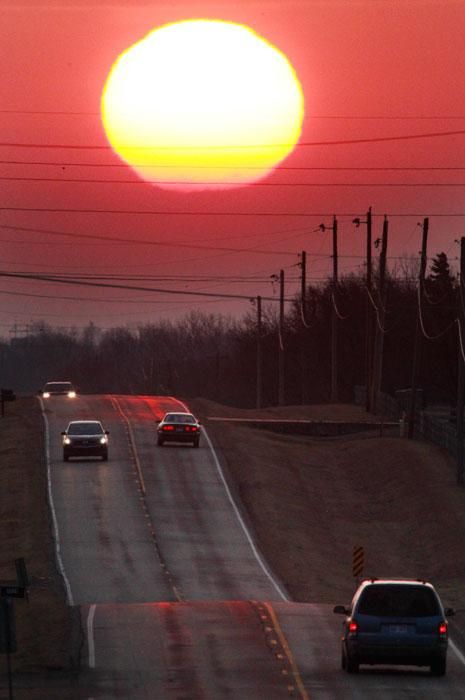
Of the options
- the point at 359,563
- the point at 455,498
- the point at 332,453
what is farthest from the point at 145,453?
the point at 359,563

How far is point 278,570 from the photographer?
5506 cm

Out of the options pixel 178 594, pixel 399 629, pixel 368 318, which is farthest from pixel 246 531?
pixel 368 318

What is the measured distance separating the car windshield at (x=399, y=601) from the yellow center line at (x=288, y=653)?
1791mm

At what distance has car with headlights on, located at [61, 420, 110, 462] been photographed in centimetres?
7831

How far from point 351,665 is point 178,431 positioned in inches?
2154

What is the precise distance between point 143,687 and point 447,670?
6.43 metres

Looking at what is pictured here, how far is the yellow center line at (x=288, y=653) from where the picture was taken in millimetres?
28075

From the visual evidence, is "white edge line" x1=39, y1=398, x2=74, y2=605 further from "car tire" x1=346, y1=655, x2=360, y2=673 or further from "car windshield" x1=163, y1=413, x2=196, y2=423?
"car tire" x1=346, y1=655, x2=360, y2=673

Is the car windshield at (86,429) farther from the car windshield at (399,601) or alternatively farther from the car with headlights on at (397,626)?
the car windshield at (399,601)

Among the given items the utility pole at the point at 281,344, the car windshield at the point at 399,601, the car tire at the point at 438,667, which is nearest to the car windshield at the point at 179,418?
the utility pole at the point at 281,344

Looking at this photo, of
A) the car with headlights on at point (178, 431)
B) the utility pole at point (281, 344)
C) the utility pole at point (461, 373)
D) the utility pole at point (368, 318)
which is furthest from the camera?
the utility pole at point (281, 344)

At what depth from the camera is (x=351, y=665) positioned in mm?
29672

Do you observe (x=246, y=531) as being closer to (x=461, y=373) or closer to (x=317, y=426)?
(x=461, y=373)

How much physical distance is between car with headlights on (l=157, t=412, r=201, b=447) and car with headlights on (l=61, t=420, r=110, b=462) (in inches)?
218
